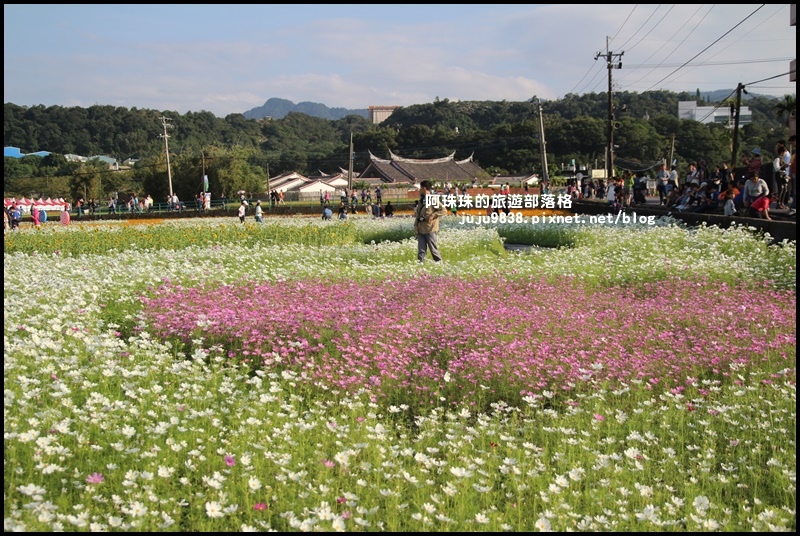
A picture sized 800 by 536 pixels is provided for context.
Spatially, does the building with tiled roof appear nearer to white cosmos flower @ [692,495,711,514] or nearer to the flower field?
the flower field

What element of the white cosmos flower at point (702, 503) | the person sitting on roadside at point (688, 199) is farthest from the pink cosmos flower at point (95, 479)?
the person sitting on roadside at point (688, 199)

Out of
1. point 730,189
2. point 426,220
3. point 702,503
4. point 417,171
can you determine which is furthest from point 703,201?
point 417,171

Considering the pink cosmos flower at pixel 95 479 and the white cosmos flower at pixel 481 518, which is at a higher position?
the pink cosmos flower at pixel 95 479

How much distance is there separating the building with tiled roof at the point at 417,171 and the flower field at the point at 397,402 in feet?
204

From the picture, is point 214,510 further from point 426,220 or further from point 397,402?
point 426,220

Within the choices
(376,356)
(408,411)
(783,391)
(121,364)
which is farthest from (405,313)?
(783,391)

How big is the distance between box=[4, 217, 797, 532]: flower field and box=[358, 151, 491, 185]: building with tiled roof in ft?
204

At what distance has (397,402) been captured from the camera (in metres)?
5.71

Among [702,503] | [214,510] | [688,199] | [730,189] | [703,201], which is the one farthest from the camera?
[688,199]

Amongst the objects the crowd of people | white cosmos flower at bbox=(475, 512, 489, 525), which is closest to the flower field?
white cosmos flower at bbox=(475, 512, 489, 525)

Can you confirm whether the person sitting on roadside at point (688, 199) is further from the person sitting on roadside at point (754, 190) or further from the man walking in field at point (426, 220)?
the man walking in field at point (426, 220)

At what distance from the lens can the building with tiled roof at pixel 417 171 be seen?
72812mm

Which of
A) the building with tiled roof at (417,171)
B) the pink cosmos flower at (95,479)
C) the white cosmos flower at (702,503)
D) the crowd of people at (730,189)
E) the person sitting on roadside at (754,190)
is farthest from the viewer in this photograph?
the building with tiled roof at (417,171)

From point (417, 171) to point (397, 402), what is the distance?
229 feet
